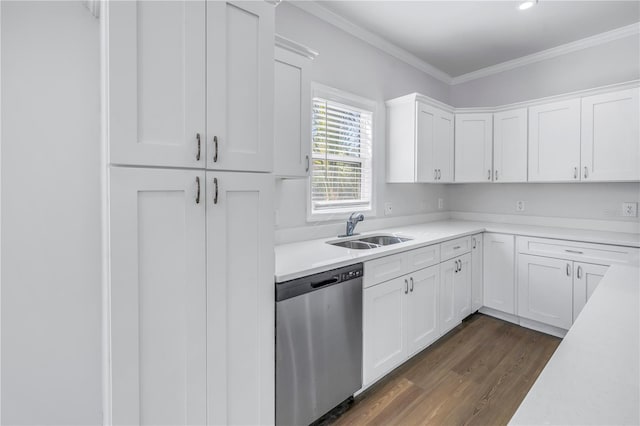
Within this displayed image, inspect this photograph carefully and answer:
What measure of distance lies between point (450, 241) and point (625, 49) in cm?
252

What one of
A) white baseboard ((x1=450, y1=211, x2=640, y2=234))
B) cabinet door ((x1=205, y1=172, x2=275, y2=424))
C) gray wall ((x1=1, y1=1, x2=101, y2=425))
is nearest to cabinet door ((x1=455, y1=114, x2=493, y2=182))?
white baseboard ((x1=450, y1=211, x2=640, y2=234))

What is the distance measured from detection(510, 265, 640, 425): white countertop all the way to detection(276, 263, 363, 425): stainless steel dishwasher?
112cm

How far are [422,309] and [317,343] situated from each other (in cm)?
114

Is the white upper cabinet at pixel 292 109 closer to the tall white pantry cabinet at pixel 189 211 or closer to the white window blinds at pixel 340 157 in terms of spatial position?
the tall white pantry cabinet at pixel 189 211

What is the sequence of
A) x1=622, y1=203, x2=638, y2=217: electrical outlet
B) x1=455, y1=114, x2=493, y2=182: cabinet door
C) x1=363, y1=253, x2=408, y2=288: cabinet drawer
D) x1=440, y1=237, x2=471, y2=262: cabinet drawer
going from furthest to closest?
x1=455, y1=114, x2=493, y2=182: cabinet door → x1=622, y1=203, x2=638, y2=217: electrical outlet → x1=440, y1=237, x2=471, y2=262: cabinet drawer → x1=363, y1=253, x2=408, y2=288: cabinet drawer

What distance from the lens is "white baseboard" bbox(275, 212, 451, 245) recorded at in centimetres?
244

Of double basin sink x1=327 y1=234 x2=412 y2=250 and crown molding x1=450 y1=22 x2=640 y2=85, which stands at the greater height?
crown molding x1=450 y1=22 x2=640 y2=85

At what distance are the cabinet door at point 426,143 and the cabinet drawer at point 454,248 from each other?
705 mm

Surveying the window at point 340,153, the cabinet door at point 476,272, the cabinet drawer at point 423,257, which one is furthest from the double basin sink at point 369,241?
the cabinet door at point 476,272

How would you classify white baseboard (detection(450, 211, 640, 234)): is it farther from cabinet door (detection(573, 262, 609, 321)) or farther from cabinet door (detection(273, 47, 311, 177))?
cabinet door (detection(273, 47, 311, 177))

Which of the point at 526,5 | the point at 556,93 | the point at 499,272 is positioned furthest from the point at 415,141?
the point at 556,93

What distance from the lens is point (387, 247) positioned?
2.26 m

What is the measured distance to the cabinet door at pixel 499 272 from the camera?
10.3 ft

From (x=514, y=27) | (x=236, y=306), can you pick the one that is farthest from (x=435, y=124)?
(x=236, y=306)
